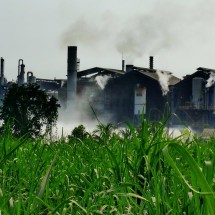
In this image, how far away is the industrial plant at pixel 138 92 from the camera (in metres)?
61.3

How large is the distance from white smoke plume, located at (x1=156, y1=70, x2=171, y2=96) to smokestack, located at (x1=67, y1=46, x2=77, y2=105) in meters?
10.3

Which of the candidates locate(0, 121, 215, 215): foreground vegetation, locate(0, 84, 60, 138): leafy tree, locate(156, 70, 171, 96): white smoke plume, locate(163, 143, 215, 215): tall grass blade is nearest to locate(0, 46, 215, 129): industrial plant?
locate(156, 70, 171, 96): white smoke plume

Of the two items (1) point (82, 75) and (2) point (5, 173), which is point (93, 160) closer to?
(2) point (5, 173)

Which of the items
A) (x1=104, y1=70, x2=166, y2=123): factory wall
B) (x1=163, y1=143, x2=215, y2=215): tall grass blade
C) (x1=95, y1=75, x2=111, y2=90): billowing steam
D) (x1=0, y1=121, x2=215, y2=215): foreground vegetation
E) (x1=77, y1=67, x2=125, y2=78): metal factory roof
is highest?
(x1=77, y1=67, x2=125, y2=78): metal factory roof

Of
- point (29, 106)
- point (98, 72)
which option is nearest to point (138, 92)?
point (98, 72)

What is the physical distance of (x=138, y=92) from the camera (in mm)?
64750

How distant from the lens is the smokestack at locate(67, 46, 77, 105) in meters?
65.5

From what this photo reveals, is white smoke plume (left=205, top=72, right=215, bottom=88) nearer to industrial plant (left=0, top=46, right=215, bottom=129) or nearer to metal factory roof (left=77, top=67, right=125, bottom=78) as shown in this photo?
industrial plant (left=0, top=46, right=215, bottom=129)

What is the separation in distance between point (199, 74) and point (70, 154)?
58453mm

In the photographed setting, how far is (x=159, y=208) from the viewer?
7.97 feet

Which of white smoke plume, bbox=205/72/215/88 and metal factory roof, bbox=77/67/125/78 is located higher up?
metal factory roof, bbox=77/67/125/78

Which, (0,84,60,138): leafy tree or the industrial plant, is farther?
the industrial plant

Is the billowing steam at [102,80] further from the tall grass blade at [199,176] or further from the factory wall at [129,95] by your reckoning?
the tall grass blade at [199,176]

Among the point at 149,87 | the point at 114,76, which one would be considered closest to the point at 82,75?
the point at 114,76
